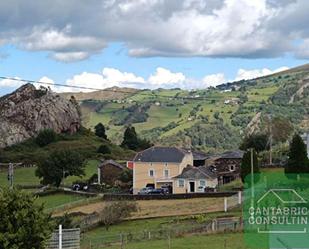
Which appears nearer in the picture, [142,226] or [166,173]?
[142,226]

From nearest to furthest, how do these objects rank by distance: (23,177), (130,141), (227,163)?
(227,163)
(23,177)
(130,141)

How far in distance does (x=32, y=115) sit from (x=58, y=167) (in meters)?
51.8

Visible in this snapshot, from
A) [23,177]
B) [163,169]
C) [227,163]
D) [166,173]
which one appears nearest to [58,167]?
[163,169]

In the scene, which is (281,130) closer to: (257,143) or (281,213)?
(257,143)

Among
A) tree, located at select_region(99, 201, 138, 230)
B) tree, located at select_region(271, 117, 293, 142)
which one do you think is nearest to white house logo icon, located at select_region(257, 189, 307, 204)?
tree, located at select_region(99, 201, 138, 230)

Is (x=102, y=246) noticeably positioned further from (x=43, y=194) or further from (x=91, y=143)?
(x=91, y=143)

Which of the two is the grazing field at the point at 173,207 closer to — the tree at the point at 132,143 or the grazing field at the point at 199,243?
the grazing field at the point at 199,243

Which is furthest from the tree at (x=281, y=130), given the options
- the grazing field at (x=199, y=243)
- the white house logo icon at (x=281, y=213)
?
the grazing field at (x=199, y=243)

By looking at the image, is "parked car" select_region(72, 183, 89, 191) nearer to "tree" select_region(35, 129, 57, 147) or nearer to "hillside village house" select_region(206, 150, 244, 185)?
"hillside village house" select_region(206, 150, 244, 185)

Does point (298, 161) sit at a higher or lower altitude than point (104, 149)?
lower

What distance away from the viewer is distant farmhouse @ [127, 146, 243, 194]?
267 feet

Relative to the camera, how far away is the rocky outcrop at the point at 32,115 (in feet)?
437

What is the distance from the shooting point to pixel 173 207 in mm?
58406

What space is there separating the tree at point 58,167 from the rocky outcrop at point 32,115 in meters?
44.5
